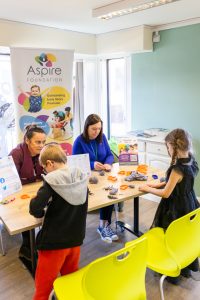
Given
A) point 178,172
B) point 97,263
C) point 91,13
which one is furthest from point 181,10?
point 97,263

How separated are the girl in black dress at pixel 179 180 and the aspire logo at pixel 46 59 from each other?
2198 millimetres

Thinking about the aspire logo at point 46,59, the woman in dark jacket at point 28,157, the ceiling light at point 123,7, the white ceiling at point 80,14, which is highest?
the white ceiling at point 80,14

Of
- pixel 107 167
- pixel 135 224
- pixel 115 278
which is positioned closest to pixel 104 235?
pixel 135 224

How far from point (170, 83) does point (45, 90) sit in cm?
170

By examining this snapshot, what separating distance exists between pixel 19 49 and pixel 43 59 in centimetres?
32

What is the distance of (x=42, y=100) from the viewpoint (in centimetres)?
374

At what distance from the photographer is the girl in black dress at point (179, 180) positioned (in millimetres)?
2051

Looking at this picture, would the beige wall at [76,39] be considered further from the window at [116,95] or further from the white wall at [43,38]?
the window at [116,95]

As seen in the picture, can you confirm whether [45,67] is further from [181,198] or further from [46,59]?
[181,198]

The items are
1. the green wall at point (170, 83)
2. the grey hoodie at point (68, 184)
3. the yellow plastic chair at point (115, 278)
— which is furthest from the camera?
the green wall at point (170, 83)

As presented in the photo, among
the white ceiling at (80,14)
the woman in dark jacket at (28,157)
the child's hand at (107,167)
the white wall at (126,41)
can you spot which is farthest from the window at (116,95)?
the woman in dark jacket at (28,157)

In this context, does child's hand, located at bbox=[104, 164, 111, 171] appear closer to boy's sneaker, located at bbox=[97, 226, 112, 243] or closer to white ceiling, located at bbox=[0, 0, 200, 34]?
boy's sneaker, located at bbox=[97, 226, 112, 243]

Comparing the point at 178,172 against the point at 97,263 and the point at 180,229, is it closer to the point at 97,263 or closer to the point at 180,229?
the point at 180,229

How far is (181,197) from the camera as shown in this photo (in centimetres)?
213
